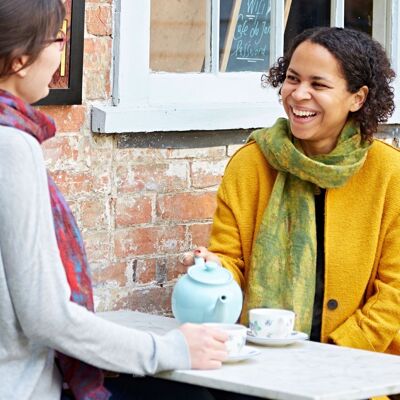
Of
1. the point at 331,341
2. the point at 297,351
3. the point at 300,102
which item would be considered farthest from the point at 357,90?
the point at 297,351

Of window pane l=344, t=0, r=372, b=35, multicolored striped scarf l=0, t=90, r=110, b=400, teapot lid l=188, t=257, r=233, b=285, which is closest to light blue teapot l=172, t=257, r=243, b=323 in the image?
teapot lid l=188, t=257, r=233, b=285

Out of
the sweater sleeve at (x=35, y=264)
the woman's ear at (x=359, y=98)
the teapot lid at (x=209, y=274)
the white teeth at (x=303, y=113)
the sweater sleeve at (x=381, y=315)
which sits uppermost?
the woman's ear at (x=359, y=98)

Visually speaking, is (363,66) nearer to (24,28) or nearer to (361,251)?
(361,251)

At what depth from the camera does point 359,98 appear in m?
3.41

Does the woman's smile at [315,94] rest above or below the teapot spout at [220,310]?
above

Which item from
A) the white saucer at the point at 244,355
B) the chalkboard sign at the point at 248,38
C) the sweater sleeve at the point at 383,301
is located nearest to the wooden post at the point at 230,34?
the chalkboard sign at the point at 248,38

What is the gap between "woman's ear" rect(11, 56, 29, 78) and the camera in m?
2.39

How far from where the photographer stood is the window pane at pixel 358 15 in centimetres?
458

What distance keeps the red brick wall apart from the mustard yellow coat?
0.41 meters

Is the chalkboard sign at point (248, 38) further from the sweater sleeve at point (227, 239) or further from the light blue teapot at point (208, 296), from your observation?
the light blue teapot at point (208, 296)

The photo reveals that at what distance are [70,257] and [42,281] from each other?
17 centimetres

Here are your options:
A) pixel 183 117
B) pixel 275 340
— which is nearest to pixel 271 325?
pixel 275 340

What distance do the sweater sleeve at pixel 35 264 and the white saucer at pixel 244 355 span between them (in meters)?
0.33

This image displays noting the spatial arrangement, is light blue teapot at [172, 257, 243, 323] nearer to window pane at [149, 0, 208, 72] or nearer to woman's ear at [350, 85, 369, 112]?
woman's ear at [350, 85, 369, 112]
